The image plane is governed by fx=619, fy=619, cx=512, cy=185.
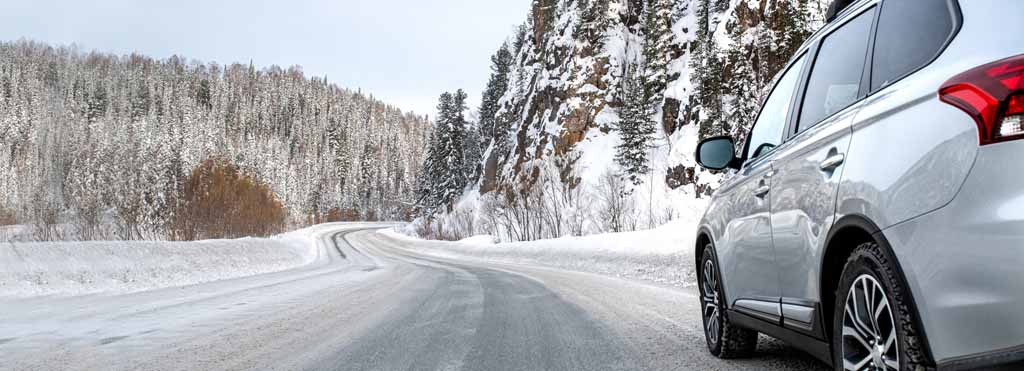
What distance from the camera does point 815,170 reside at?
2514mm

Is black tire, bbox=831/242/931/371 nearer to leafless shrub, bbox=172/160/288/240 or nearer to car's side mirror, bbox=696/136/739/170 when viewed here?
car's side mirror, bbox=696/136/739/170

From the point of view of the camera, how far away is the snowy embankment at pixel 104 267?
31.2 ft

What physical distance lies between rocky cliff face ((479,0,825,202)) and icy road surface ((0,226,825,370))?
35036 millimetres

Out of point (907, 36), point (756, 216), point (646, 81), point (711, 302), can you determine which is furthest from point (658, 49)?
point (907, 36)

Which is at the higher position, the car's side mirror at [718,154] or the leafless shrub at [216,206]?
the leafless shrub at [216,206]

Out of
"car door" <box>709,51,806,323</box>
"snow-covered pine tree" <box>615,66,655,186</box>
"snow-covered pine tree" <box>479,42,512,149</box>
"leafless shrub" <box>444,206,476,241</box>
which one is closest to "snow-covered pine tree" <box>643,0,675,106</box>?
"snow-covered pine tree" <box>615,66,655,186</box>

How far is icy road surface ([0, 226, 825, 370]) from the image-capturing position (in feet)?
12.9

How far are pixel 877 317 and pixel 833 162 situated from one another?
63 centimetres

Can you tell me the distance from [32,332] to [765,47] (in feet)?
158

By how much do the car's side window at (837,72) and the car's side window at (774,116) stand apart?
0.26 metres

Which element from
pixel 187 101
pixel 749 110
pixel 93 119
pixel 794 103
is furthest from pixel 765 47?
pixel 93 119

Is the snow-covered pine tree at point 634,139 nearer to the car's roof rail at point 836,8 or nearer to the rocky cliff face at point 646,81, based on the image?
the rocky cliff face at point 646,81

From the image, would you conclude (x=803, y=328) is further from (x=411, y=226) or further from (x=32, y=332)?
(x=411, y=226)

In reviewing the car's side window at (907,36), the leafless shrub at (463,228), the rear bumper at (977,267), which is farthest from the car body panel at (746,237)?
the leafless shrub at (463,228)
